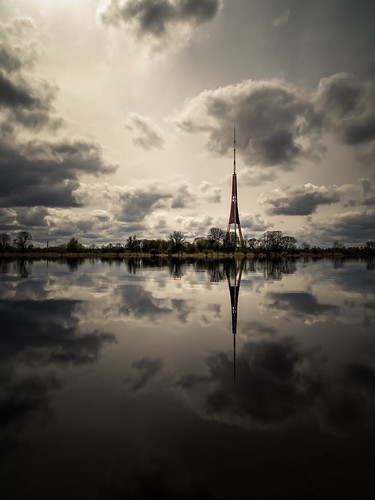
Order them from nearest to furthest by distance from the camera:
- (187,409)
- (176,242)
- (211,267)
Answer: (187,409) < (211,267) < (176,242)

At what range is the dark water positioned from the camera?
4.67m

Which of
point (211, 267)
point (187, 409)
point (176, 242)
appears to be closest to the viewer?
point (187, 409)

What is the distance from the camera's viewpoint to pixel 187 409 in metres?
6.90

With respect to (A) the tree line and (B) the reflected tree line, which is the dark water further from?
(A) the tree line

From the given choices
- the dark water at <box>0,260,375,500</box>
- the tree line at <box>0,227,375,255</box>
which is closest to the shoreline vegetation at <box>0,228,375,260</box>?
the tree line at <box>0,227,375,255</box>

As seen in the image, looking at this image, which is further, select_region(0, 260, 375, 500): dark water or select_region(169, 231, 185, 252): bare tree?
select_region(169, 231, 185, 252): bare tree

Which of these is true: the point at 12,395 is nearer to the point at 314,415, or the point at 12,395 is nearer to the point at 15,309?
the point at 314,415

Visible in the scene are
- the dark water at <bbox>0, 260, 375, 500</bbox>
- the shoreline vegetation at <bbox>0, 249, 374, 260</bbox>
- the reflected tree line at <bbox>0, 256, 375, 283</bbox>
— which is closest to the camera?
the dark water at <bbox>0, 260, 375, 500</bbox>

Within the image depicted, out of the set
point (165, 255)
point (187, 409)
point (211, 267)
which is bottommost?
point (165, 255)

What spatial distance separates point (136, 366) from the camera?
374 inches

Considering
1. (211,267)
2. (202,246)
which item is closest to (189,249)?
(202,246)

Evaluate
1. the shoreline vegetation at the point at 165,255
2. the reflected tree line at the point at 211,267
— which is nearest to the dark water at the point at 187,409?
the reflected tree line at the point at 211,267

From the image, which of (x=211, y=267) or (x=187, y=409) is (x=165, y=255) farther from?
(x=187, y=409)

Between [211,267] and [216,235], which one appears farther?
[216,235]
